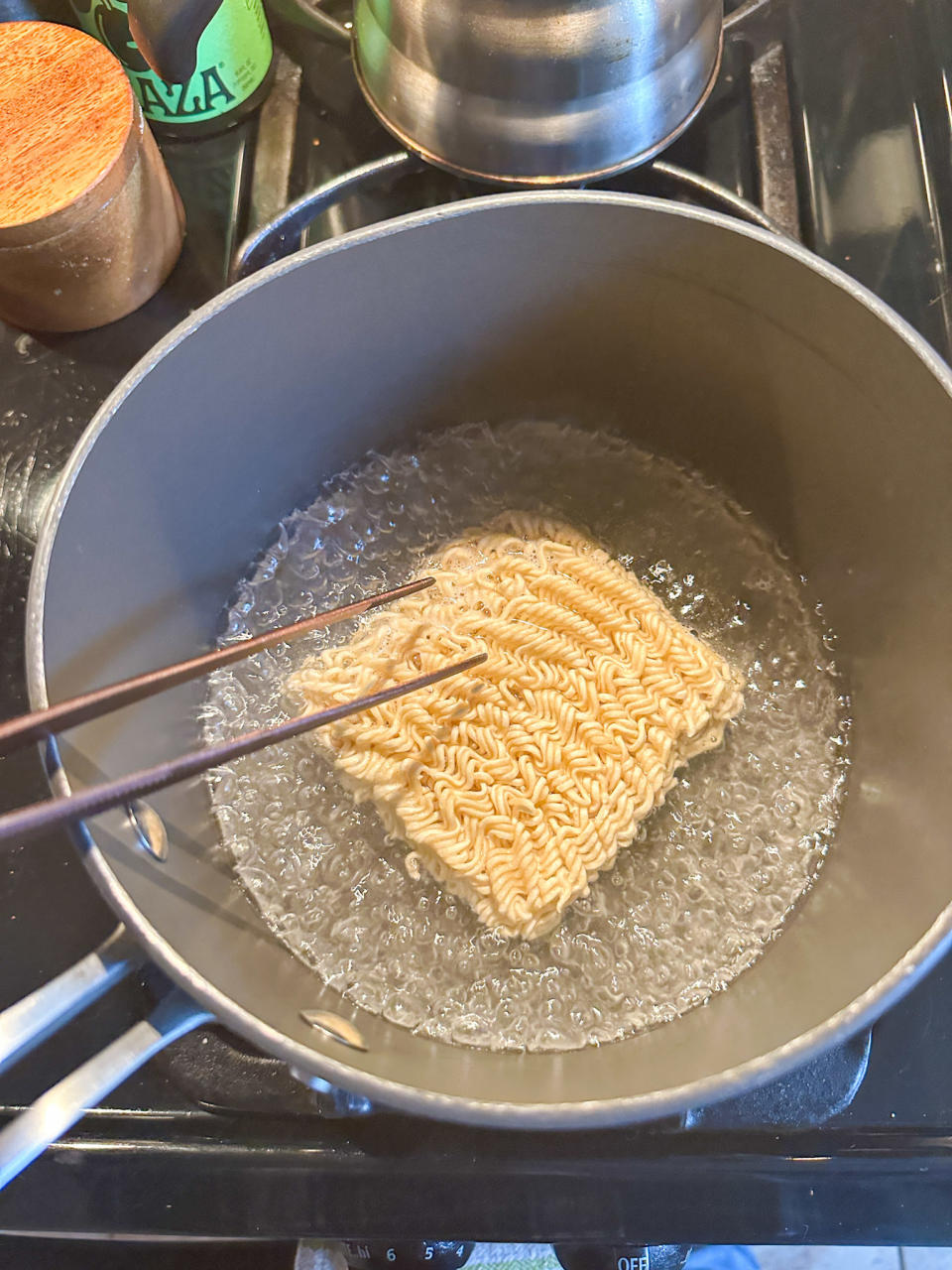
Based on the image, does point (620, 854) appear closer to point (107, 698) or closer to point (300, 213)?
point (107, 698)

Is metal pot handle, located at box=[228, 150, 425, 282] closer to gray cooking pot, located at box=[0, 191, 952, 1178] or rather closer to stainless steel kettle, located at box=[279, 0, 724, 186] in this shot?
stainless steel kettle, located at box=[279, 0, 724, 186]

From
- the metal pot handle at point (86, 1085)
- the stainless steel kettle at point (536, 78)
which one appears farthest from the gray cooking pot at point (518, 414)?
the stainless steel kettle at point (536, 78)

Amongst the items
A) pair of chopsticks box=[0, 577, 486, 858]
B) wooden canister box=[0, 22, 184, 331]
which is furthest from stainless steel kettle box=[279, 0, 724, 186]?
pair of chopsticks box=[0, 577, 486, 858]

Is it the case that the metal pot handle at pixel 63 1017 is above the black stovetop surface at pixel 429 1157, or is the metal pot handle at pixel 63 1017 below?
above

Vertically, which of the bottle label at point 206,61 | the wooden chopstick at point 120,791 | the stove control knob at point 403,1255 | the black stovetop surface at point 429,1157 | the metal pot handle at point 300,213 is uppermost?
the bottle label at point 206,61

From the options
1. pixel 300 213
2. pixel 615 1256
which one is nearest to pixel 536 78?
pixel 300 213

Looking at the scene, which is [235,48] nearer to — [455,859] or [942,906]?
[455,859]

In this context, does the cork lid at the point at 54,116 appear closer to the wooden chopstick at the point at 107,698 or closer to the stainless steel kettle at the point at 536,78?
the stainless steel kettle at the point at 536,78
